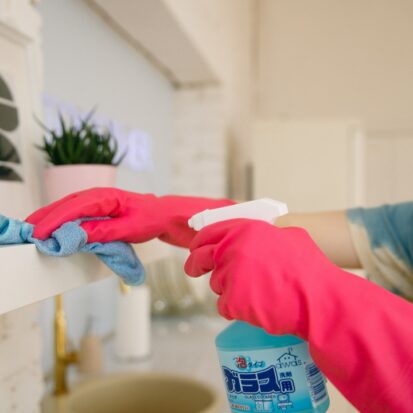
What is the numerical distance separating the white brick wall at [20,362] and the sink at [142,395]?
0.20 meters

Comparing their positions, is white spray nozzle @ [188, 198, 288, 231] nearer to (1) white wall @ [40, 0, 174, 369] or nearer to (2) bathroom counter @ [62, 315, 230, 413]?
(2) bathroom counter @ [62, 315, 230, 413]

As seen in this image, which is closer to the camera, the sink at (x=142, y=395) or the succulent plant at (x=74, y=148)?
the succulent plant at (x=74, y=148)

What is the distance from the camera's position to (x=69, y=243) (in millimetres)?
524

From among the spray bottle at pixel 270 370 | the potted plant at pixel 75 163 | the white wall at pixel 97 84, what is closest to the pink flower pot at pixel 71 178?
the potted plant at pixel 75 163

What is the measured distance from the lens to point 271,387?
1.76ft

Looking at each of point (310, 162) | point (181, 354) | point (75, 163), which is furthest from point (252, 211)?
point (310, 162)

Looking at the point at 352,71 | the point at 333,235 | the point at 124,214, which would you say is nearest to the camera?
the point at 124,214

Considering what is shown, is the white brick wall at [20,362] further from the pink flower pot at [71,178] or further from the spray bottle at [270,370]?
the spray bottle at [270,370]

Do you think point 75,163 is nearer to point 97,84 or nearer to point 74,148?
point 74,148

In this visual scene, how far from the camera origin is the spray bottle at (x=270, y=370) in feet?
1.76

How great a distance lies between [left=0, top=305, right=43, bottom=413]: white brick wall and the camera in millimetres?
729

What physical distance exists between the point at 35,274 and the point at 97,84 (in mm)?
992

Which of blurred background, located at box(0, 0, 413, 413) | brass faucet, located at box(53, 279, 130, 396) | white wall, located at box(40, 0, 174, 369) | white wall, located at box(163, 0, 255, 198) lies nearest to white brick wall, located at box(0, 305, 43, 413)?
blurred background, located at box(0, 0, 413, 413)

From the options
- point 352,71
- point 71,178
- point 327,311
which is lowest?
point 327,311
